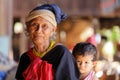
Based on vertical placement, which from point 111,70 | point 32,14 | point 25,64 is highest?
point 32,14

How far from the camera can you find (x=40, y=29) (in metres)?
2.18

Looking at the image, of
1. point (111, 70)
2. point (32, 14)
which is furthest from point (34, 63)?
point (111, 70)

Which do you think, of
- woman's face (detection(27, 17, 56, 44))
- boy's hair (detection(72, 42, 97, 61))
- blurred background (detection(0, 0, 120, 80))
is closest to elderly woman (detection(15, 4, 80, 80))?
woman's face (detection(27, 17, 56, 44))

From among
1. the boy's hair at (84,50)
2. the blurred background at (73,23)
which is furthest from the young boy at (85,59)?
the blurred background at (73,23)

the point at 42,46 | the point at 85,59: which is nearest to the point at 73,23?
the point at 85,59

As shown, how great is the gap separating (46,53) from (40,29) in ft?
0.41

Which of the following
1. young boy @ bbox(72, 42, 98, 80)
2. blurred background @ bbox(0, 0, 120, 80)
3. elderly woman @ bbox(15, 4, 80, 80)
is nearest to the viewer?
elderly woman @ bbox(15, 4, 80, 80)

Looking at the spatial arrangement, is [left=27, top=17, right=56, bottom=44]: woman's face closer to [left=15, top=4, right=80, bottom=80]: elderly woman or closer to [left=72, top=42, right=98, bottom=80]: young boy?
[left=15, top=4, right=80, bottom=80]: elderly woman

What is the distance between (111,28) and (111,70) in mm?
9320

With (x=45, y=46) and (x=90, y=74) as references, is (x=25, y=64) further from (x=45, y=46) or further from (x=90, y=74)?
(x=90, y=74)

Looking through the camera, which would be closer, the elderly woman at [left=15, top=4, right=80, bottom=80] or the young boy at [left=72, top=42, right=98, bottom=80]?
the elderly woman at [left=15, top=4, right=80, bottom=80]

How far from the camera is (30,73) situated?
2182 millimetres

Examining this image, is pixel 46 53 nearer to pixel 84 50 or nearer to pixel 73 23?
pixel 84 50

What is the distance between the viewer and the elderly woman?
6.99ft
